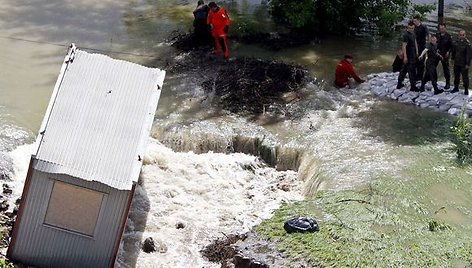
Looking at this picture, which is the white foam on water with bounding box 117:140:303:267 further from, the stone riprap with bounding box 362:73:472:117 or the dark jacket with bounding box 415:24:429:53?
the dark jacket with bounding box 415:24:429:53

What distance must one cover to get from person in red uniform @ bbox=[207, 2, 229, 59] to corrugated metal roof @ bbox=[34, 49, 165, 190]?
232 inches

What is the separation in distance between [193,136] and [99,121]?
411 cm

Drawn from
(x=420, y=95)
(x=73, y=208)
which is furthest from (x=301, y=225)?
(x=420, y=95)

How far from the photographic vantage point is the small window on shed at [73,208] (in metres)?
11.1

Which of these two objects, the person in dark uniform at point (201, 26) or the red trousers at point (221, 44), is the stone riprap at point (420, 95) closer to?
the red trousers at point (221, 44)

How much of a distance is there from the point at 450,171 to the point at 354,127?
2.62 meters

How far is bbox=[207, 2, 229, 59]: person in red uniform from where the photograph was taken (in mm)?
18766

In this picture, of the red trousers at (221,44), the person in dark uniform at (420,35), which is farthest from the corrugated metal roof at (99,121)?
the person in dark uniform at (420,35)

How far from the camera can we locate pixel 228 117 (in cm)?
1662

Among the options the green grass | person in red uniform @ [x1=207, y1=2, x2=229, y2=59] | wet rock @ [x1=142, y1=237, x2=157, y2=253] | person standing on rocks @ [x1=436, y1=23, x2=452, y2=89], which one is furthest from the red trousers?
wet rock @ [x1=142, y1=237, x2=157, y2=253]

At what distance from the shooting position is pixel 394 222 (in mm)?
12375

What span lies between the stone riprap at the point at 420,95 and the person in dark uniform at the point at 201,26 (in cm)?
434

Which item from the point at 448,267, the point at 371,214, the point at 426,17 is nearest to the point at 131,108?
the point at 371,214

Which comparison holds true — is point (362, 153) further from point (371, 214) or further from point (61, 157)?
point (61, 157)
